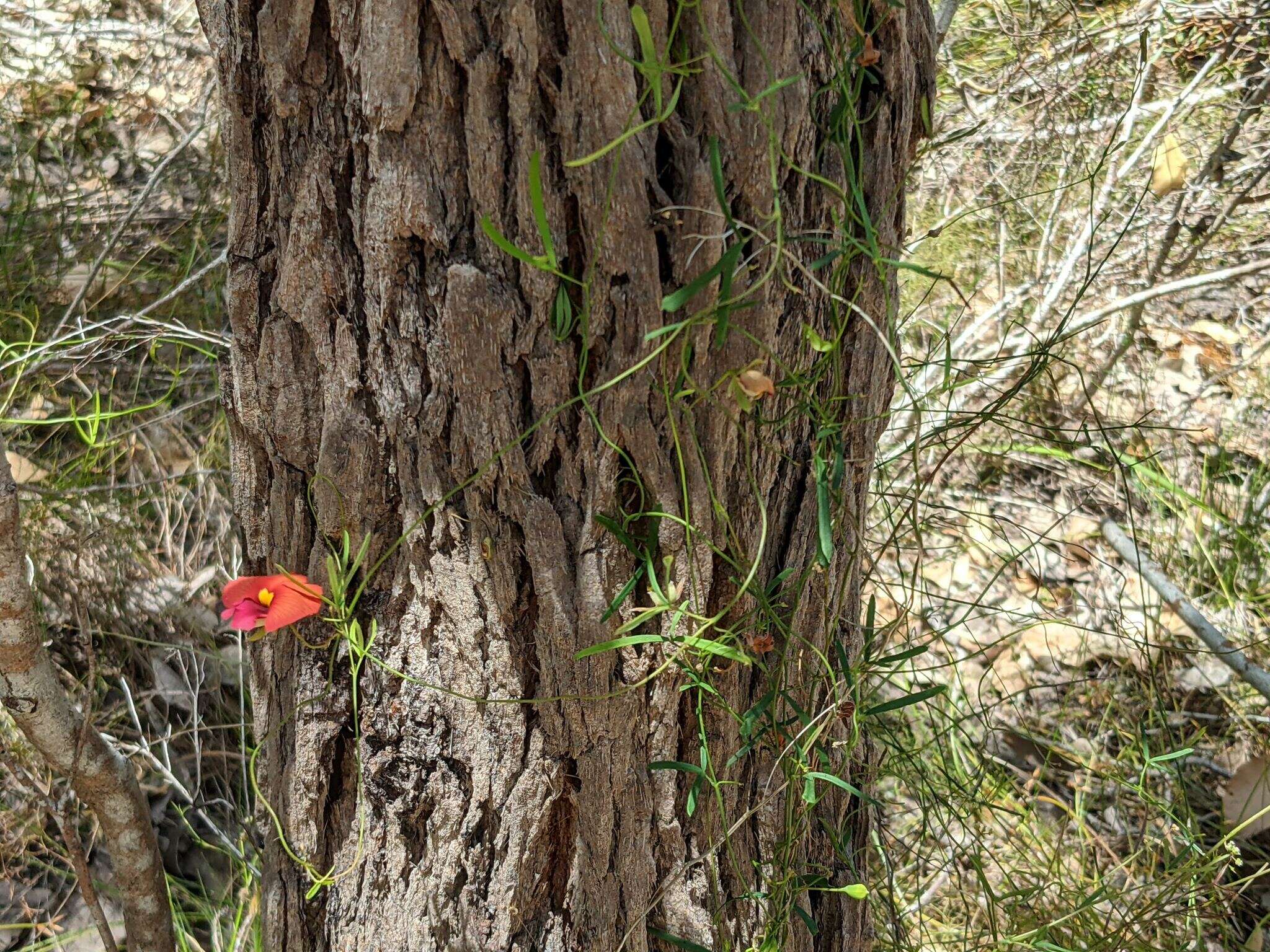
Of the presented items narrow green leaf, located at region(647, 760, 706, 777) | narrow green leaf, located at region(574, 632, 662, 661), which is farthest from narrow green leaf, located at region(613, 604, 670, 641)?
narrow green leaf, located at region(647, 760, 706, 777)

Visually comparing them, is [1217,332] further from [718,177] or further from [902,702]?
[718,177]

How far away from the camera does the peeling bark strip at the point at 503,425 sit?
2.63 feet

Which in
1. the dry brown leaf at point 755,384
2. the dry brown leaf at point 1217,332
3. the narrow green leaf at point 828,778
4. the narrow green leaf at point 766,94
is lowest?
the narrow green leaf at point 828,778

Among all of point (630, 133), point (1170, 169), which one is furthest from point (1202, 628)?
point (630, 133)

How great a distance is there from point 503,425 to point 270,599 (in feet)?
0.97

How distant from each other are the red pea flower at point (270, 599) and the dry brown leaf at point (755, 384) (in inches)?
18.1

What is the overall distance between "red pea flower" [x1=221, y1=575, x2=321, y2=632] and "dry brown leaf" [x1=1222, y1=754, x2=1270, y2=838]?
163 centimetres

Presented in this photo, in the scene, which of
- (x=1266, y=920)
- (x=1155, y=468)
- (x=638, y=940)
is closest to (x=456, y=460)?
(x=638, y=940)

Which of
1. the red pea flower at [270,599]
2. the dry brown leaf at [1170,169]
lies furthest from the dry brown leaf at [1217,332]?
the red pea flower at [270,599]

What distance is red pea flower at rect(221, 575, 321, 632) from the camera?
93 centimetres

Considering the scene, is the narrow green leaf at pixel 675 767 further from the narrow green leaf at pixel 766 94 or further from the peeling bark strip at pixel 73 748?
the peeling bark strip at pixel 73 748

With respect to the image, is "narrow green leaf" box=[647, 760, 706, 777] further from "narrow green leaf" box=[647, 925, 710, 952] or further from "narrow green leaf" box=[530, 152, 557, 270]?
"narrow green leaf" box=[530, 152, 557, 270]

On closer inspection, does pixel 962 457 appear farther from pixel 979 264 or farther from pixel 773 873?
pixel 773 873

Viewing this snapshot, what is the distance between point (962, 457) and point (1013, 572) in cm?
31
